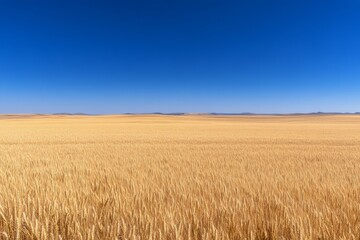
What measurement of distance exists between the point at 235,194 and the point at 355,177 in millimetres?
4034

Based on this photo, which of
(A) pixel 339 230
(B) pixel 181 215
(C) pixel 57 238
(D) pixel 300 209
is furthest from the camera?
(D) pixel 300 209

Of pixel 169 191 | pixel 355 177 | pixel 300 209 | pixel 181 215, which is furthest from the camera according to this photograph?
pixel 355 177

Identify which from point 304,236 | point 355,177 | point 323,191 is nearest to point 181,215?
point 304,236

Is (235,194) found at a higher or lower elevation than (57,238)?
lower

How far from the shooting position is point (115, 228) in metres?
2.83

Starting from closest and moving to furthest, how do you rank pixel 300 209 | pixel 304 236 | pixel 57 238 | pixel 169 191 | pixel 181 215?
pixel 57 238
pixel 304 236
pixel 181 215
pixel 300 209
pixel 169 191

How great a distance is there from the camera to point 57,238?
253 centimetres

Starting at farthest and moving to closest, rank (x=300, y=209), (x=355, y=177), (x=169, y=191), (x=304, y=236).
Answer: (x=355, y=177), (x=169, y=191), (x=300, y=209), (x=304, y=236)

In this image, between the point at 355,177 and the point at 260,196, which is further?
the point at 355,177

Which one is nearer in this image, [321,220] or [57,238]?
[57,238]

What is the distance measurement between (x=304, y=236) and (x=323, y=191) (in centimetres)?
268

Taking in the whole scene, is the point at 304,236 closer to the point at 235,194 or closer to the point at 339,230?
the point at 339,230

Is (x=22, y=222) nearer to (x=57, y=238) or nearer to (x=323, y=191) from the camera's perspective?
(x=57, y=238)

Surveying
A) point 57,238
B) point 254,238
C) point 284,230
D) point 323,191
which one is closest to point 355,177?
point 323,191
